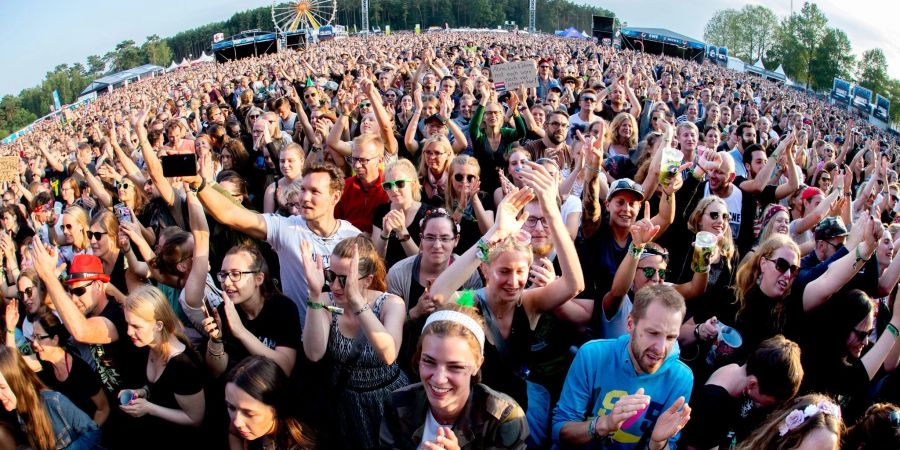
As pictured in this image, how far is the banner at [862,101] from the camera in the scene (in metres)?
33.2

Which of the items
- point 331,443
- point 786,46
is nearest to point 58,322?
point 331,443

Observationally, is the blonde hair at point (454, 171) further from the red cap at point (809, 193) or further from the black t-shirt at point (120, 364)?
the red cap at point (809, 193)

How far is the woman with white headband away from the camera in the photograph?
2.12 metres

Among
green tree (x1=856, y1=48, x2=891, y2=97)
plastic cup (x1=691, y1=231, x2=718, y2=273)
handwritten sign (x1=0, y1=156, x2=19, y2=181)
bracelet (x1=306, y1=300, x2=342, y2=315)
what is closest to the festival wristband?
bracelet (x1=306, y1=300, x2=342, y2=315)

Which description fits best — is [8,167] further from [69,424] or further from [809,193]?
[809,193]

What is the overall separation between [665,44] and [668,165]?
37.9 meters

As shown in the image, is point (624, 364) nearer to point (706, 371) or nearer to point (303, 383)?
point (706, 371)

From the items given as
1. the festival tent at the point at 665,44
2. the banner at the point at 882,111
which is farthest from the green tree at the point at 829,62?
the festival tent at the point at 665,44

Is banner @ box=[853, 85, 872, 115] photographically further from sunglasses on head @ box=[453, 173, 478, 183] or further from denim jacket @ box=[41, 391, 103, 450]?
denim jacket @ box=[41, 391, 103, 450]

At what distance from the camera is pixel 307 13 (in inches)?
2128

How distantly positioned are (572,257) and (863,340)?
5.24 ft

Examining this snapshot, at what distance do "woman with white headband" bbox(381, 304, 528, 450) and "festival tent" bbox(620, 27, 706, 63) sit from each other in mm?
37292

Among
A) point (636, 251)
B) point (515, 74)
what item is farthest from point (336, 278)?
point (515, 74)

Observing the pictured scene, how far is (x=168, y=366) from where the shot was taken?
9.27 ft
